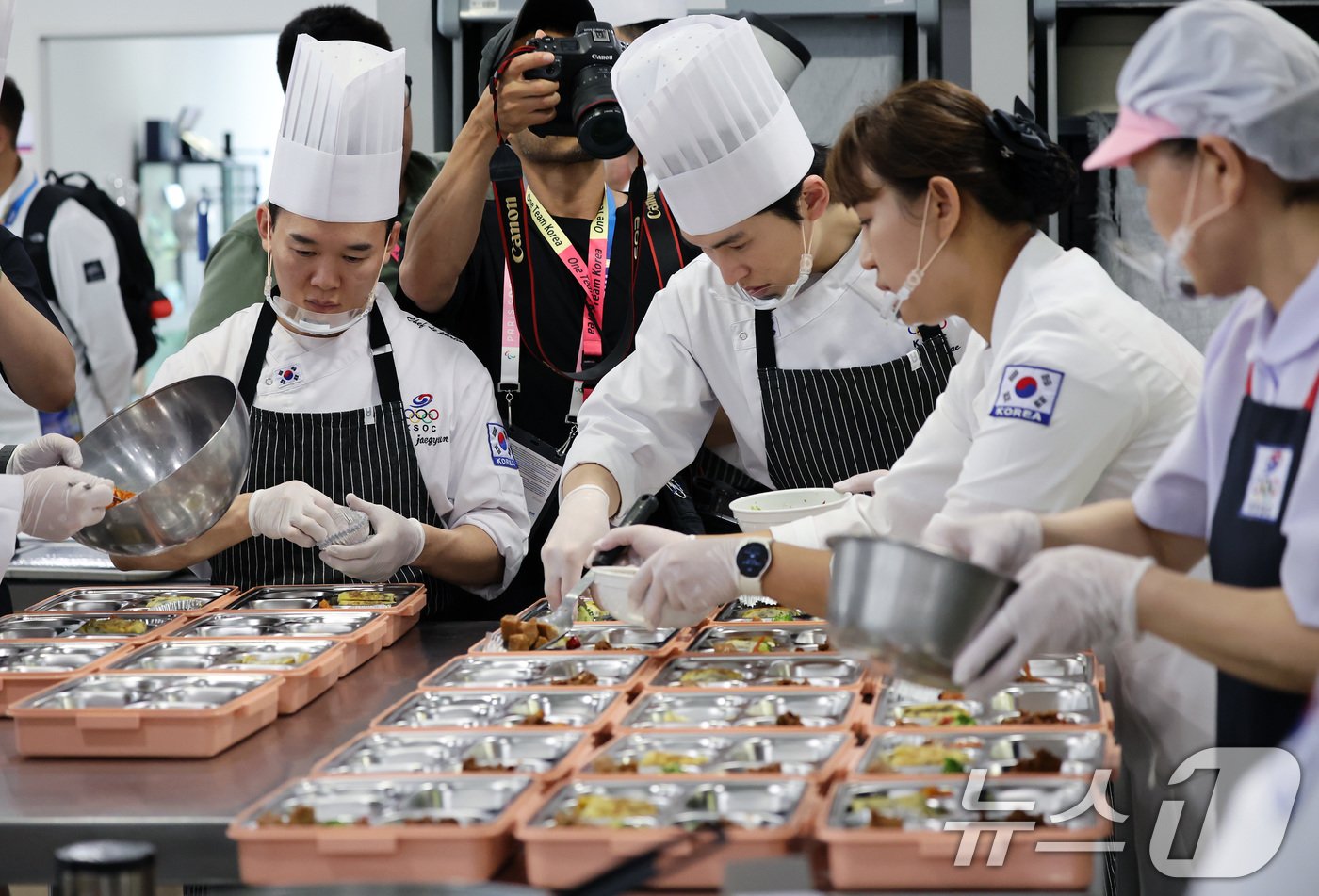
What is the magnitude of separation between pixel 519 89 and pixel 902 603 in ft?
5.09

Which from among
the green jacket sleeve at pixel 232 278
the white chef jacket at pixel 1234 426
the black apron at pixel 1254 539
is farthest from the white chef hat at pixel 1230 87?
the green jacket sleeve at pixel 232 278

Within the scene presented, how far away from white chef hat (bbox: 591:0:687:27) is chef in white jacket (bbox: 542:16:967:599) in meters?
0.45

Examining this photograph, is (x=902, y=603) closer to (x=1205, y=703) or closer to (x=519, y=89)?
(x=1205, y=703)

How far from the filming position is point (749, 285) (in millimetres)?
2518

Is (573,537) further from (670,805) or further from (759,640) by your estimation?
(670,805)

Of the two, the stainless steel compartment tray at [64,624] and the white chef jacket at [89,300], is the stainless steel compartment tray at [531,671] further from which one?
the white chef jacket at [89,300]

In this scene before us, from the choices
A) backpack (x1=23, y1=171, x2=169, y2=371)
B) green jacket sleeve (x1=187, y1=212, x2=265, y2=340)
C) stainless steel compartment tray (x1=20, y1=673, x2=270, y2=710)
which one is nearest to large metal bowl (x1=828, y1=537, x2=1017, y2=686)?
stainless steel compartment tray (x1=20, y1=673, x2=270, y2=710)

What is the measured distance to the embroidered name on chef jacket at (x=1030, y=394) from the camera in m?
1.79

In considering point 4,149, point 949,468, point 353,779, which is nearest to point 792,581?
point 949,468

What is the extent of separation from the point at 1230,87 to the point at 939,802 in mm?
761

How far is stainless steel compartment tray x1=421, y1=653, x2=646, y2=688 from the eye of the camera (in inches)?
75.9

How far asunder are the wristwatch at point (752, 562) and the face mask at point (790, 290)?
A: 2.23ft

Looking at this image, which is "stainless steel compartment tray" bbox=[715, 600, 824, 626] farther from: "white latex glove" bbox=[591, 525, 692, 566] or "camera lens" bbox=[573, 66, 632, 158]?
"camera lens" bbox=[573, 66, 632, 158]

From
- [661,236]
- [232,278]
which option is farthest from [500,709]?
[232,278]
